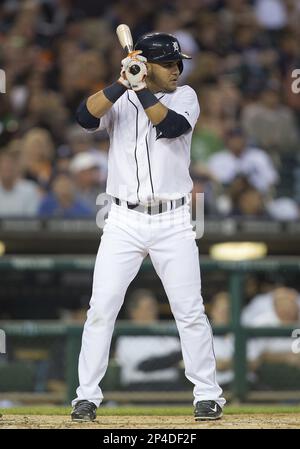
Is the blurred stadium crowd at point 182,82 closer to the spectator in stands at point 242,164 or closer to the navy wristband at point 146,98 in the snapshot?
the spectator in stands at point 242,164

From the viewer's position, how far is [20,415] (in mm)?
5246

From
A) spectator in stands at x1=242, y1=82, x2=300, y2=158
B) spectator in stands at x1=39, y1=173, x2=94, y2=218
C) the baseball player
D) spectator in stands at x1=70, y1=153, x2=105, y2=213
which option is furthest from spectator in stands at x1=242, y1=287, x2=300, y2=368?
the baseball player

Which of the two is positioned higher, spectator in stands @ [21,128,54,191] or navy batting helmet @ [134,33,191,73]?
navy batting helmet @ [134,33,191,73]

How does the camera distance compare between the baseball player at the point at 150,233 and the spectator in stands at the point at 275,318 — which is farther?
the spectator in stands at the point at 275,318

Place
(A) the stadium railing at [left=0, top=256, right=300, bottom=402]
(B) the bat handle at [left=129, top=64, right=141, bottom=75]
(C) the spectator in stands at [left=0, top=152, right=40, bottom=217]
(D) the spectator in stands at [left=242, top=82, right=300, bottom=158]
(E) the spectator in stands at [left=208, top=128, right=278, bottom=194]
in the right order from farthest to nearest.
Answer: (D) the spectator in stands at [left=242, top=82, right=300, bottom=158] → (E) the spectator in stands at [left=208, top=128, right=278, bottom=194] → (C) the spectator in stands at [left=0, top=152, right=40, bottom=217] → (A) the stadium railing at [left=0, top=256, right=300, bottom=402] → (B) the bat handle at [left=129, top=64, right=141, bottom=75]

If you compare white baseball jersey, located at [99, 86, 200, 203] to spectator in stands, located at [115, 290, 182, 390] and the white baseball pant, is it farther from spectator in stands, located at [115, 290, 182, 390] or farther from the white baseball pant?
spectator in stands, located at [115, 290, 182, 390]

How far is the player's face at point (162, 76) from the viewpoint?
15.8 feet

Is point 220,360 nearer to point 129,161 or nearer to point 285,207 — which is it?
point 285,207

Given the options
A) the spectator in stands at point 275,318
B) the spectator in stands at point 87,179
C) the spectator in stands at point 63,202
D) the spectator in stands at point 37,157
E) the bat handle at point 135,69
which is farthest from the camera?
the spectator in stands at point 37,157

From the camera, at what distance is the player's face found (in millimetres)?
4816

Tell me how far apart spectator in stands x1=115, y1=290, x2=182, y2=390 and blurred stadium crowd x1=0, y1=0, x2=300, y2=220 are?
1.22 metres

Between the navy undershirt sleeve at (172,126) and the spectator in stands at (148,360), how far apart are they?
8.85 feet

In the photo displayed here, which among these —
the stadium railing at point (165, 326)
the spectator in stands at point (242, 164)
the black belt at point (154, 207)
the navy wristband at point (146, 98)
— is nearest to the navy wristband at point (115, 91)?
the navy wristband at point (146, 98)
